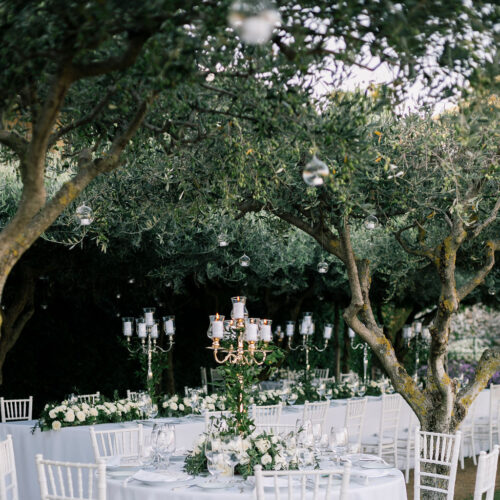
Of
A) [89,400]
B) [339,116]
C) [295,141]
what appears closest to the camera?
[339,116]

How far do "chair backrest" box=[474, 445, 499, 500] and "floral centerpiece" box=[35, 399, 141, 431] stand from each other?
4.56 metres

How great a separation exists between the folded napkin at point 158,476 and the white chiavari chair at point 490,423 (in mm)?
7171

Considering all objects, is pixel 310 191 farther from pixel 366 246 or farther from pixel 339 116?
pixel 366 246

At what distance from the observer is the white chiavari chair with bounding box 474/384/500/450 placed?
35.7 ft

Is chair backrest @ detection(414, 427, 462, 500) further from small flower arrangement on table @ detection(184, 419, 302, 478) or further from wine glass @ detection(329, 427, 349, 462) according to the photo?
small flower arrangement on table @ detection(184, 419, 302, 478)

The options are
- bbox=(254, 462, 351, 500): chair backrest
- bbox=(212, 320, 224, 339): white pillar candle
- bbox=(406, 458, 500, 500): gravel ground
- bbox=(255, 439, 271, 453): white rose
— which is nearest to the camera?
bbox=(254, 462, 351, 500): chair backrest

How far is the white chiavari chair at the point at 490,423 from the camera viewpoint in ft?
35.7

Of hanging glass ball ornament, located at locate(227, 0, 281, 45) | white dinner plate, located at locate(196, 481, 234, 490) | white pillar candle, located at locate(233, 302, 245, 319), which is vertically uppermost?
hanging glass ball ornament, located at locate(227, 0, 281, 45)

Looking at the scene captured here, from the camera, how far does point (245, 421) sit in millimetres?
5242

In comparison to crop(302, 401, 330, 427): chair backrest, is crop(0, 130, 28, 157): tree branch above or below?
above

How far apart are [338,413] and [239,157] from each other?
19.8 feet

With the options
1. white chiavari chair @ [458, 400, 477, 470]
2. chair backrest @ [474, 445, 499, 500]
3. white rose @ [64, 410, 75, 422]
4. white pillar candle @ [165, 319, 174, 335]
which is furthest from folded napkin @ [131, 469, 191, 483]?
white chiavari chair @ [458, 400, 477, 470]

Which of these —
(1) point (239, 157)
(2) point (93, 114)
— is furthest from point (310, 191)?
(2) point (93, 114)

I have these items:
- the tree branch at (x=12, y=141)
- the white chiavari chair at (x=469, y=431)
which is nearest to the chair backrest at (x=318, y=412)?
the white chiavari chair at (x=469, y=431)
